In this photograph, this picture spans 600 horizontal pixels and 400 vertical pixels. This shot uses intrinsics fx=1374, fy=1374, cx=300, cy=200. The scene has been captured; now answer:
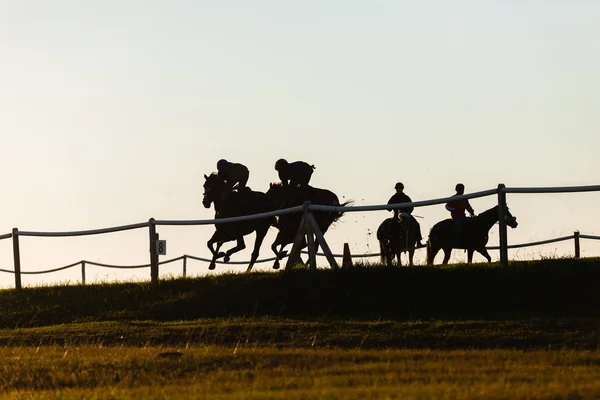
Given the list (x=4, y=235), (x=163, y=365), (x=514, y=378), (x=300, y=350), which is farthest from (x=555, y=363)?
(x=4, y=235)

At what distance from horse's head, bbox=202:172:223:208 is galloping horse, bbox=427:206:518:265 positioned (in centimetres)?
513

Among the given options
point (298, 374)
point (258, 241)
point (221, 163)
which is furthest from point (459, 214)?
point (298, 374)

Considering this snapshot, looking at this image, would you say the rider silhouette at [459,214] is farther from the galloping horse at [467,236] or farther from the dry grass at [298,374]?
the dry grass at [298,374]

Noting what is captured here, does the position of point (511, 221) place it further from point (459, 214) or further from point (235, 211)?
point (235, 211)

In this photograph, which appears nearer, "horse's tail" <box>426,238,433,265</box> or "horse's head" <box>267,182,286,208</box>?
"horse's tail" <box>426,238,433,265</box>

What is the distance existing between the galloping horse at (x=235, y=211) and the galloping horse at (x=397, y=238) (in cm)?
390

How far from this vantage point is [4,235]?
2655 cm

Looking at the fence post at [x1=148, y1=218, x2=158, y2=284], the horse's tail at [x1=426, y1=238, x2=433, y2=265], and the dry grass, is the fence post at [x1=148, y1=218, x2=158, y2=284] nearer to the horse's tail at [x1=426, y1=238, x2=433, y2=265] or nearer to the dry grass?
the horse's tail at [x1=426, y1=238, x2=433, y2=265]

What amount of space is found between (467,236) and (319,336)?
39.3ft

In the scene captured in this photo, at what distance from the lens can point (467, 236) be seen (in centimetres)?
2873

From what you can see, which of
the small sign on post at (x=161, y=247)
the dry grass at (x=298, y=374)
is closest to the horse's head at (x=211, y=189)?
the small sign on post at (x=161, y=247)

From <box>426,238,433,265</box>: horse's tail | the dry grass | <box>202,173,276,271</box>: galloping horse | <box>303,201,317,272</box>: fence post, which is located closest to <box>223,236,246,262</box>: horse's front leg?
<box>202,173,276,271</box>: galloping horse

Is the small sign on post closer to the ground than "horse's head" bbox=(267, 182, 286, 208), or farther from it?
closer to the ground

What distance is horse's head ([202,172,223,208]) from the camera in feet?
102
